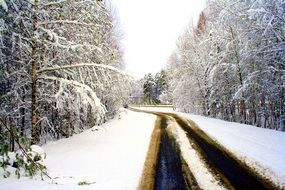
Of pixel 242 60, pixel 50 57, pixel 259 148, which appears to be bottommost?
pixel 259 148

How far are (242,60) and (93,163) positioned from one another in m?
15.2

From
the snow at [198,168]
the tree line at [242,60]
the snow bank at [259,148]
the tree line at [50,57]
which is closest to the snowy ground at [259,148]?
the snow bank at [259,148]

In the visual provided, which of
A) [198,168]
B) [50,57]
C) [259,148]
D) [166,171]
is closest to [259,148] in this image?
[259,148]

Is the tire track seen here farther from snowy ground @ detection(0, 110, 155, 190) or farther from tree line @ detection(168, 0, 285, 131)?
tree line @ detection(168, 0, 285, 131)

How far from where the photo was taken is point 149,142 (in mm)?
17062

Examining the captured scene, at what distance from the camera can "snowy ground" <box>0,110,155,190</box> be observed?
960 centimetres

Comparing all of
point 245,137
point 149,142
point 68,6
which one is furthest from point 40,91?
point 245,137

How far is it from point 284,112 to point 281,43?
6.92 m

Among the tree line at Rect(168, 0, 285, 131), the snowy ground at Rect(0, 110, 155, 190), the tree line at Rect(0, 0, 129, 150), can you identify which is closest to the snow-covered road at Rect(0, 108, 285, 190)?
the snowy ground at Rect(0, 110, 155, 190)

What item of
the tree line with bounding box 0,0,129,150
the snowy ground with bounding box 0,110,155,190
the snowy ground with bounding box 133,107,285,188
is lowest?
the snowy ground with bounding box 0,110,155,190

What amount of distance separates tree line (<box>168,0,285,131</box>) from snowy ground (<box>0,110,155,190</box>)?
9.26m

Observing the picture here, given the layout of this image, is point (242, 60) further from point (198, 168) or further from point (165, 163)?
point (198, 168)

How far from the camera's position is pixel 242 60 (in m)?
24.0

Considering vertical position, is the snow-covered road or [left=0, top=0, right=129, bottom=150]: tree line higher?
[left=0, top=0, right=129, bottom=150]: tree line
